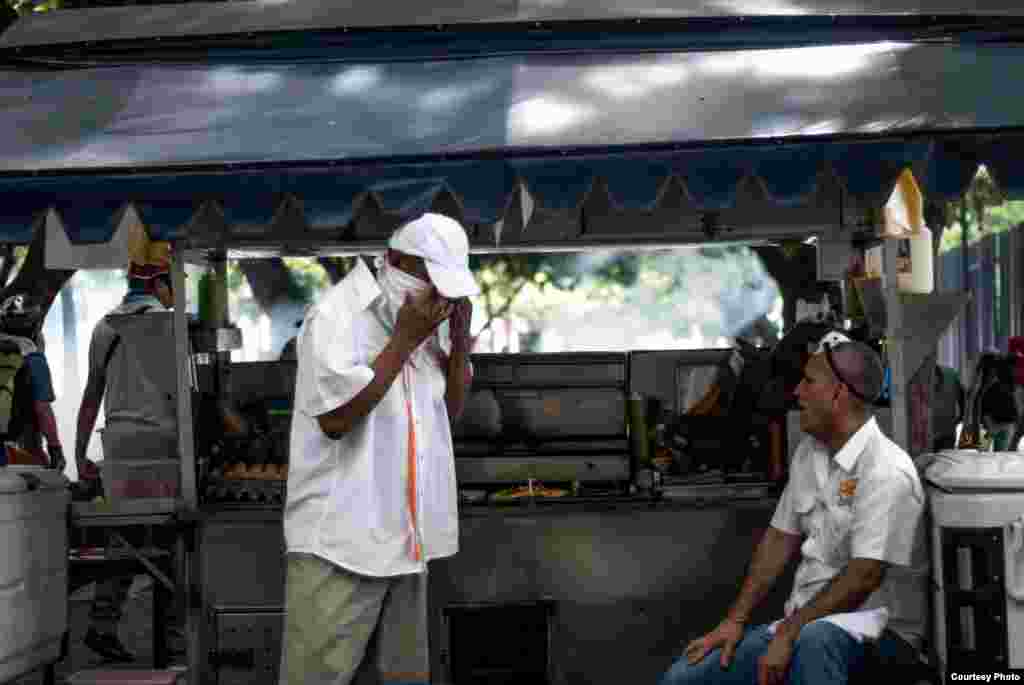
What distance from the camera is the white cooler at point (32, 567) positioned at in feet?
18.2

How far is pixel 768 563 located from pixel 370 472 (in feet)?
4.80

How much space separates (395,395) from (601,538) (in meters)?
1.85

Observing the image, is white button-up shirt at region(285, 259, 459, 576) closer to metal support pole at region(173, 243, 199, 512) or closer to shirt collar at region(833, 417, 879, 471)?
shirt collar at region(833, 417, 879, 471)

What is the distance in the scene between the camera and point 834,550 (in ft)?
16.1

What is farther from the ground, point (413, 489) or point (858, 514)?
point (413, 489)

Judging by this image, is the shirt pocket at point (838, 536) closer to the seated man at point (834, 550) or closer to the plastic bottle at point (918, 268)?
the seated man at point (834, 550)

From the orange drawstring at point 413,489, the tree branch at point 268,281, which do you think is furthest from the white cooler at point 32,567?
the tree branch at point 268,281

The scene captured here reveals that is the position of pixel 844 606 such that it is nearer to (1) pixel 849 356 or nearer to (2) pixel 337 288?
(1) pixel 849 356

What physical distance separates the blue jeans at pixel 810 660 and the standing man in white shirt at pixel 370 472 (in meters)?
0.90

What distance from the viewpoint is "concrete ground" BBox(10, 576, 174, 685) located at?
8359 millimetres

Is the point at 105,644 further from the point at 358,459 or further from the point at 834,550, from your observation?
the point at 834,550

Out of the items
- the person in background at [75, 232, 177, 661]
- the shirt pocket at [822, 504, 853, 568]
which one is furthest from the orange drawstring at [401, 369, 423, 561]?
the person in background at [75, 232, 177, 661]

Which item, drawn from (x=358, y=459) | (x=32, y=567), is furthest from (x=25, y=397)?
(x=358, y=459)

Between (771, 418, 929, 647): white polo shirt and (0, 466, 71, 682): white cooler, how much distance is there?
281cm
